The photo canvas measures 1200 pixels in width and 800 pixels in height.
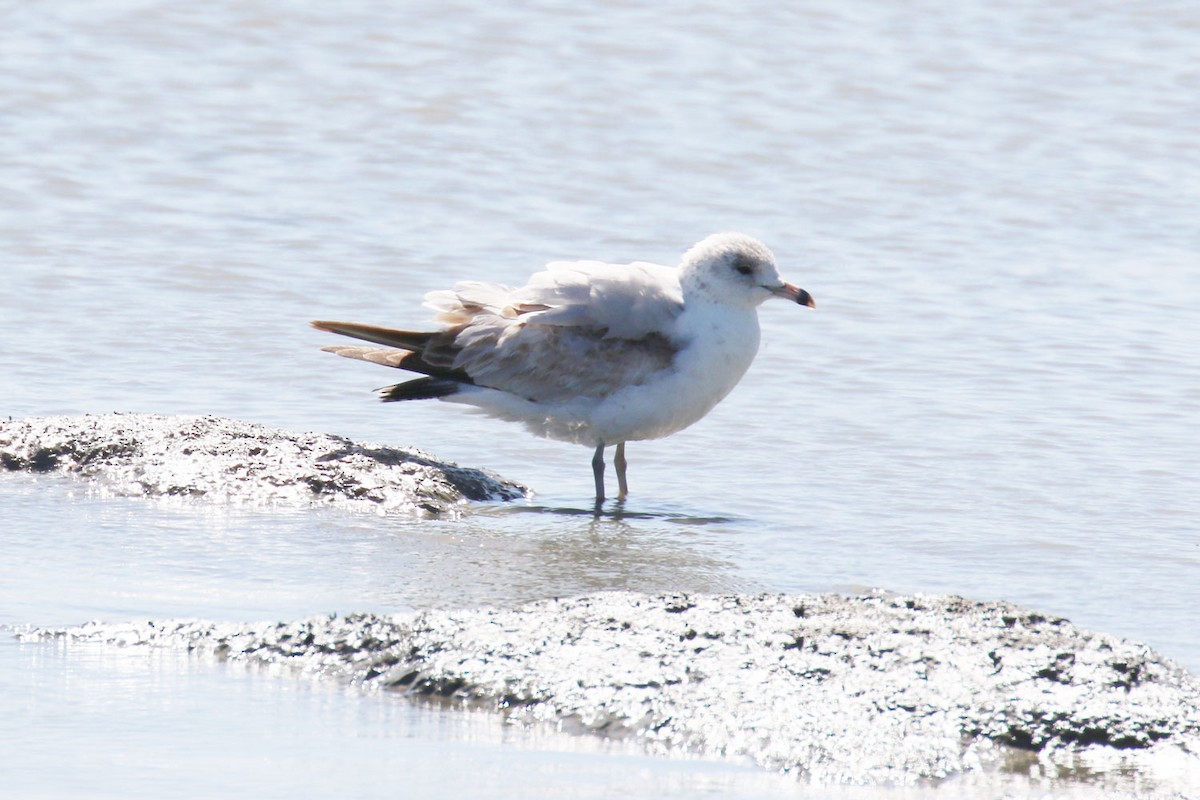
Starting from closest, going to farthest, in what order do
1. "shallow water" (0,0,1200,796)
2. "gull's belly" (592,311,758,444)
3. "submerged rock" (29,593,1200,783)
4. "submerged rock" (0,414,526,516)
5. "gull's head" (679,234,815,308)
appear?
"submerged rock" (29,593,1200,783), "shallow water" (0,0,1200,796), "submerged rock" (0,414,526,516), "gull's belly" (592,311,758,444), "gull's head" (679,234,815,308)

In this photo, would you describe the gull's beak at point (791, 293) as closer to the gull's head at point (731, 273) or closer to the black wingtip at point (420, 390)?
the gull's head at point (731, 273)

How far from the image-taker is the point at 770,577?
18.8 feet

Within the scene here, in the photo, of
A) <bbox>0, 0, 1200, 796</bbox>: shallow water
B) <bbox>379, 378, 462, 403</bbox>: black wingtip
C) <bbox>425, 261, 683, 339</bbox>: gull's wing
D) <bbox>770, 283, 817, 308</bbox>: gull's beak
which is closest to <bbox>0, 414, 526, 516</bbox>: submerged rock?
<bbox>0, 0, 1200, 796</bbox>: shallow water

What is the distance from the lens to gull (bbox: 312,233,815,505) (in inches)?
266

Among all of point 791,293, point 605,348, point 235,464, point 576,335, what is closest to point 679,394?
point 605,348

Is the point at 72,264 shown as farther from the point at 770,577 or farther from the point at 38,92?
the point at 770,577

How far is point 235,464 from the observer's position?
6.31 m

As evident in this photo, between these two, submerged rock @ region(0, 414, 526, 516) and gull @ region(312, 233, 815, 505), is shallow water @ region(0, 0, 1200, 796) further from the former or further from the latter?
gull @ region(312, 233, 815, 505)

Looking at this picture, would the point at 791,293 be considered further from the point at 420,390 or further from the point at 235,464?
the point at 235,464

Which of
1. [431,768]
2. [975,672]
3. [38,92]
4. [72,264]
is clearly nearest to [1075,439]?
[975,672]

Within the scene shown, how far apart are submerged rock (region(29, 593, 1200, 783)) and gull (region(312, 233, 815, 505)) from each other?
83.4 inches

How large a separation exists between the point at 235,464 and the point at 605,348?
136 centimetres

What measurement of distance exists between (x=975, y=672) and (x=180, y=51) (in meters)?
12.3

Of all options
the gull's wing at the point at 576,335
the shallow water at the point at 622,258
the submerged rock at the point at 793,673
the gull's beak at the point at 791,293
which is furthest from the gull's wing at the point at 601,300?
the submerged rock at the point at 793,673
